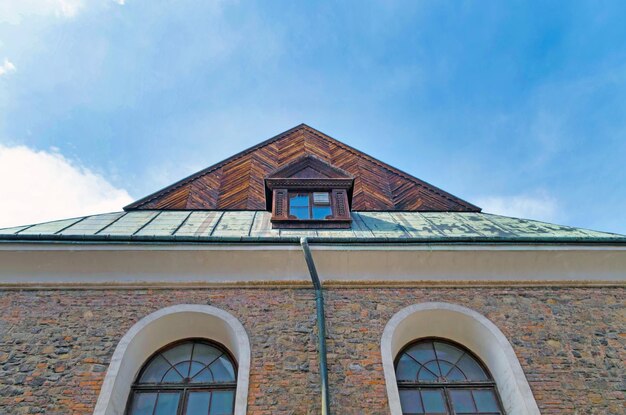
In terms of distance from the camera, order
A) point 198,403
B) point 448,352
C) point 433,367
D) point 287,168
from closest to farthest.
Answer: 1. point 198,403
2. point 433,367
3. point 448,352
4. point 287,168

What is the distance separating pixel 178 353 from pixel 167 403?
30.7 inches

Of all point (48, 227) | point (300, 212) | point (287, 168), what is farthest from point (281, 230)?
point (48, 227)

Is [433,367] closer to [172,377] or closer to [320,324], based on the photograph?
[320,324]

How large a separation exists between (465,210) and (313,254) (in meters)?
5.04

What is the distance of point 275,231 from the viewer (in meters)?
8.18

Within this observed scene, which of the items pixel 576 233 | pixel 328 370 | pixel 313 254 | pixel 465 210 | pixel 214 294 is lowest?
pixel 328 370

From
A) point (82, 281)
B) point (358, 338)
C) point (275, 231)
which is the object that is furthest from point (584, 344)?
point (82, 281)

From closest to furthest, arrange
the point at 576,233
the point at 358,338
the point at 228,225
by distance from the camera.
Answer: the point at 358,338, the point at 576,233, the point at 228,225

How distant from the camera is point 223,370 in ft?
20.9

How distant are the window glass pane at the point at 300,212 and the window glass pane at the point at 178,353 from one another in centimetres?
306

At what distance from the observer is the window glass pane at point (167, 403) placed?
5.86m

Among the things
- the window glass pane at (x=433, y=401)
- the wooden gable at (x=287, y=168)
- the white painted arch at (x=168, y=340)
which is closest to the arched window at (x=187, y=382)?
the white painted arch at (x=168, y=340)

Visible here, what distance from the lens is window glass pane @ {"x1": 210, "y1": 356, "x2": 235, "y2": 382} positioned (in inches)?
245

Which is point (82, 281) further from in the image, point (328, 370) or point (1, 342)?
point (328, 370)
